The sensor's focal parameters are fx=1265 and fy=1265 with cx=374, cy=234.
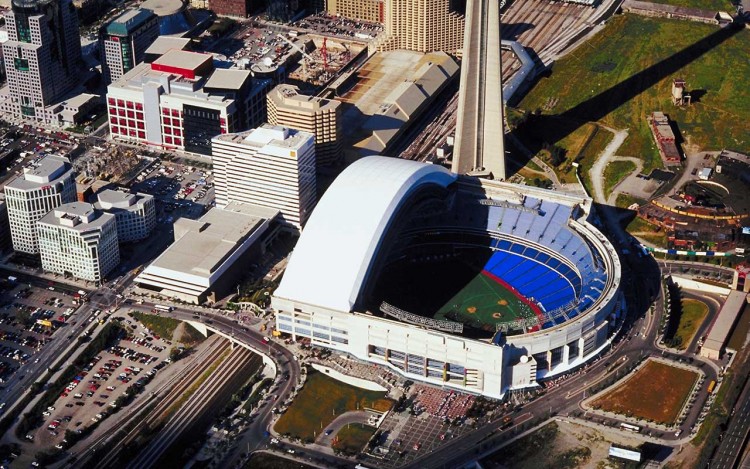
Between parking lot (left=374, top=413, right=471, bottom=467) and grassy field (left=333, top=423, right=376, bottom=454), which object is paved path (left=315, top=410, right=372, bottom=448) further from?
parking lot (left=374, top=413, right=471, bottom=467)

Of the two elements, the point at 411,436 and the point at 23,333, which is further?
the point at 23,333

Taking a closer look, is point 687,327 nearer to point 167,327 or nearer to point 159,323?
point 167,327

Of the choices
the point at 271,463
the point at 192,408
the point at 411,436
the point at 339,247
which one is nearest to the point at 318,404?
the point at 271,463

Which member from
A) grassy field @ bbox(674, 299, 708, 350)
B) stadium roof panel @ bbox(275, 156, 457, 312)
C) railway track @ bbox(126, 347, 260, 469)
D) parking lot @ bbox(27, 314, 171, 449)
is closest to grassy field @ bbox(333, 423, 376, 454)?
stadium roof panel @ bbox(275, 156, 457, 312)

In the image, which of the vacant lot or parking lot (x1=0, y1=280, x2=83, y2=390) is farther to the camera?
parking lot (x1=0, y1=280, x2=83, y2=390)

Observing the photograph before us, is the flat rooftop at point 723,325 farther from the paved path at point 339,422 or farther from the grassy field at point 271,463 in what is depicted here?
the grassy field at point 271,463

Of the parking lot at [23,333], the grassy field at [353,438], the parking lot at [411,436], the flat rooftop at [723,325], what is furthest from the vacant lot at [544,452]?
the parking lot at [23,333]
